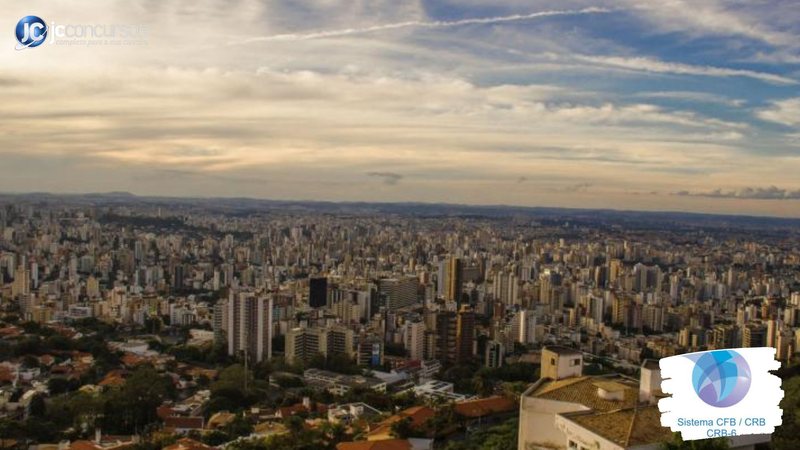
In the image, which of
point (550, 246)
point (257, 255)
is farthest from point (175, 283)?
point (550, 246)

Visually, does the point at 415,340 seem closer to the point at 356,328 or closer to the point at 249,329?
the point at 356,328

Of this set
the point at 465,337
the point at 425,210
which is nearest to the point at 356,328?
the point at 465,337

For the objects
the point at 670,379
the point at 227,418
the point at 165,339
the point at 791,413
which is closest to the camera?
the point at 670,379

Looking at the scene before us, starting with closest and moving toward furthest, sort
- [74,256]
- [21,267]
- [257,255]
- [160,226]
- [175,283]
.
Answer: [21,267] → [175,283] → [74,256] → [257,255] → [160,226]

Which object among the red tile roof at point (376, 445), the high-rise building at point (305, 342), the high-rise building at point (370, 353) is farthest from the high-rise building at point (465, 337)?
the red tile roof at point (376, 445)

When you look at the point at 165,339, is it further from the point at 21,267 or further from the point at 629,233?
the point at 629,233

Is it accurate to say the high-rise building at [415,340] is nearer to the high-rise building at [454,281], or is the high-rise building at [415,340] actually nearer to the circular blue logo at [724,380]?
the high-rise building at [454,281]

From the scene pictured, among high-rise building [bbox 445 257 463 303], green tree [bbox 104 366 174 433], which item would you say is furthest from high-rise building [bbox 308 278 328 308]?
green tree [bbox 104 366 174 433]
